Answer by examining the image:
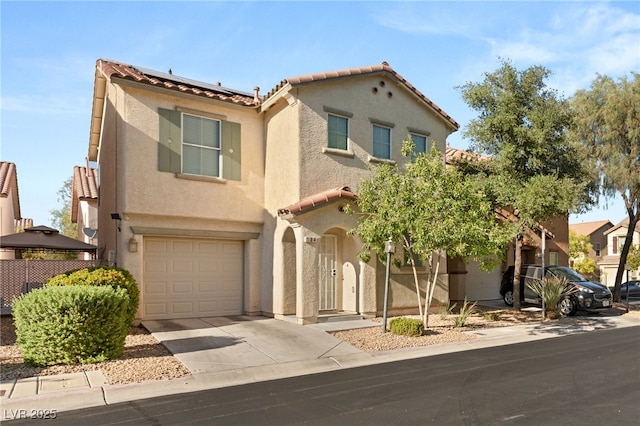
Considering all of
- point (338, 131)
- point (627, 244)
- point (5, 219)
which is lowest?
point (627, 244)

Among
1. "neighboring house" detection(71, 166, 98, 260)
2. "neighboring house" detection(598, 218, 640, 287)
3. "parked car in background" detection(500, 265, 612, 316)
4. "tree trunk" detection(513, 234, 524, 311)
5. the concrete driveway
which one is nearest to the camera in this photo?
the concrete driveway

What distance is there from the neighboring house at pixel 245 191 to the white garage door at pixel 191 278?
0.03 meters

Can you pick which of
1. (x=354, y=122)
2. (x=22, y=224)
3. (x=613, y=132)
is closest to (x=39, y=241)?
(x=354, y=122)

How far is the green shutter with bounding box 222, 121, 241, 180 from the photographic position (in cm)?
1427

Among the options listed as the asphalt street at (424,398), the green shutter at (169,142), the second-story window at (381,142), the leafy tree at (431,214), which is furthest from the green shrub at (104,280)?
the second-story window at (381,142)

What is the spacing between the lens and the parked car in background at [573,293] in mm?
17203

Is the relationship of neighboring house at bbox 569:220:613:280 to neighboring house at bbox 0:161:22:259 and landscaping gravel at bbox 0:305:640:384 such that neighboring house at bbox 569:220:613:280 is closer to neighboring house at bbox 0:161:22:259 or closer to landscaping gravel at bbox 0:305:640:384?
landscaping gravel at bbox 0:305:640:384

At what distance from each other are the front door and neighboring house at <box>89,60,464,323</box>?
4 cm

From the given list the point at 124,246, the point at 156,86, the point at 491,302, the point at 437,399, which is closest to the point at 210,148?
the point at 156,86

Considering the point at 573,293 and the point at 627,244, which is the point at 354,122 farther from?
the point at 627,244

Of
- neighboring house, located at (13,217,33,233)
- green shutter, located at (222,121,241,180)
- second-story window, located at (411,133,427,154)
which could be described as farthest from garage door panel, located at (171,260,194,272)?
neighboring house, located at (13,217,33,233)

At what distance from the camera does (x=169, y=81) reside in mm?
14812

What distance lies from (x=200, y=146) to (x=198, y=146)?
62 millimetres

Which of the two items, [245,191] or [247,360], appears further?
[245,191]
